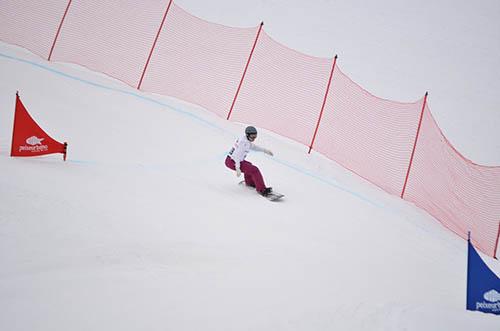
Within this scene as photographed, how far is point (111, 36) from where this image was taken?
31.9ft

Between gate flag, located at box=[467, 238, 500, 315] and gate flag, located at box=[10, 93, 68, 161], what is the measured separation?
4.58m

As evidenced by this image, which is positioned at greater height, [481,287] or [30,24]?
[30,24]

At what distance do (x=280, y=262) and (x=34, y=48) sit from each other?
822cm

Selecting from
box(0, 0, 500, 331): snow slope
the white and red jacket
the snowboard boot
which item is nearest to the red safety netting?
box(0, 0, 500, 331): snow slope

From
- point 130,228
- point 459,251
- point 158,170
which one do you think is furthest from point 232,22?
point 130,228

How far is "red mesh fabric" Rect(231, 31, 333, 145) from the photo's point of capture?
843cm

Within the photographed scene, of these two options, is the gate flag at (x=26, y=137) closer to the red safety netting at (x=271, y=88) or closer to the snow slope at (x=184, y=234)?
the snow slope at (x=184, y=234)

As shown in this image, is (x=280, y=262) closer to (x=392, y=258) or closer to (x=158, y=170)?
(x=392, y=258)

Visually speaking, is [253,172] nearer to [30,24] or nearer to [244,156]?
[244,156]

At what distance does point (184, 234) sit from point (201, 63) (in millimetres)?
5894

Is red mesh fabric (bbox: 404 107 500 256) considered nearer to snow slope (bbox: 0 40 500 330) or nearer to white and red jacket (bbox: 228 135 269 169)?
snow slope (bbox: 0 40 500 330)

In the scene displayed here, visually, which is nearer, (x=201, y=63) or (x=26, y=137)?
(x=26, y=137)

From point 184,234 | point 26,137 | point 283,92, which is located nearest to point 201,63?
point 283,92

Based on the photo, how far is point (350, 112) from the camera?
27.5ft
